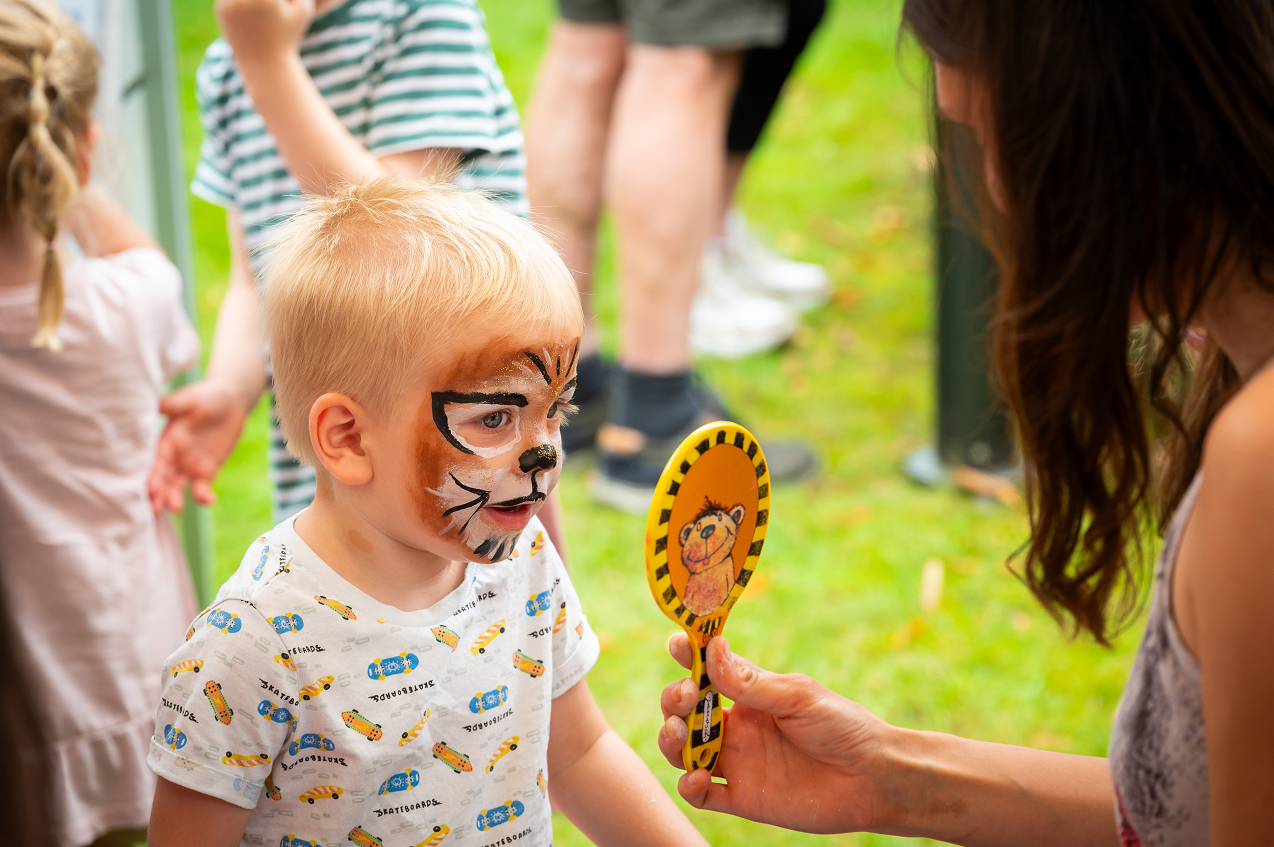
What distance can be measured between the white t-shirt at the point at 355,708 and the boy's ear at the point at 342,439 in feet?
0.33

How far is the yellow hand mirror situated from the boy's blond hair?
0.18m

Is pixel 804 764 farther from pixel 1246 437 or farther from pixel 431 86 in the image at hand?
pixel 431 86

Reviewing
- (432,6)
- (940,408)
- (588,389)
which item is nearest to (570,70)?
(588,389)

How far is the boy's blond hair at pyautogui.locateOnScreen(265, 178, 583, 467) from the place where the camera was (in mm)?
1043

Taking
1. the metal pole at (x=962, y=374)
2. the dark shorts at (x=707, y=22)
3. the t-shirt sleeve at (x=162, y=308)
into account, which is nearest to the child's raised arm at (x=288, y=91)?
the t-shirt sleeve at (x=162, y=308)

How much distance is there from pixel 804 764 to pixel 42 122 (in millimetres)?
1351

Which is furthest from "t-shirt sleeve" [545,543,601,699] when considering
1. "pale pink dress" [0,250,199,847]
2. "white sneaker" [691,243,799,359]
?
"white sneaker" [691,243,799,359]

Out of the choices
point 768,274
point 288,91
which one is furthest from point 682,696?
point 768,274

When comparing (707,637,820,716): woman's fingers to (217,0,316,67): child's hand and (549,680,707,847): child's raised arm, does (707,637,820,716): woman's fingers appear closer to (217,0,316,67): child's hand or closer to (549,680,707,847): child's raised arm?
(549,680,707,847): child's raised arm

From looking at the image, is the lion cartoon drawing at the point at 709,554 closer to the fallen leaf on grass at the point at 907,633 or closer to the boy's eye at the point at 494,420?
the boy's eye at the point at 494,420

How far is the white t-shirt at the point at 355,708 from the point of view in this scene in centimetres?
104

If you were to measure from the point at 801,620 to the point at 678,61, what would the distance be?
149 cm

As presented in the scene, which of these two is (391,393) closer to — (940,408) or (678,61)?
(678,61)

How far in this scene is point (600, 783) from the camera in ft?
4.17
